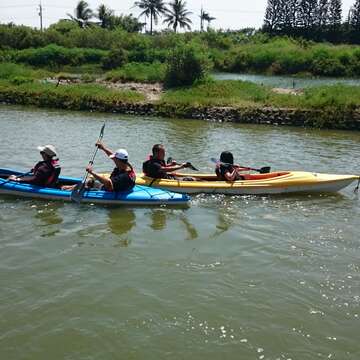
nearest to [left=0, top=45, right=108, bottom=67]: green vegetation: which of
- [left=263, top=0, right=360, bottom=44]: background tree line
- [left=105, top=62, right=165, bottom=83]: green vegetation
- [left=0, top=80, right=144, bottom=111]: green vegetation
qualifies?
[left=105, top=62, right=165, bottom=83]: green vegetation

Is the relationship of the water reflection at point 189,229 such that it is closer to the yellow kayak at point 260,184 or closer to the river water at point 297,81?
the yellow kayak at point 260,184

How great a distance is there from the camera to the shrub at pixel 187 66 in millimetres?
25938

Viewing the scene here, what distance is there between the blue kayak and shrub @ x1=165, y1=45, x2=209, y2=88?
1765cm

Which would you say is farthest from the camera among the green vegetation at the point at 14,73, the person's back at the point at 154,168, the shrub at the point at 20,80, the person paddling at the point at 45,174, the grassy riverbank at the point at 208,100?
the green vegetation at the point at 14,73

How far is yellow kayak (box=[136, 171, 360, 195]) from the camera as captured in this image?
973 cm

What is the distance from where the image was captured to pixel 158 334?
5004mm

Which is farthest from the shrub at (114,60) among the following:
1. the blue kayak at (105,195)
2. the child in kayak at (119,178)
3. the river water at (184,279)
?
the child in kayak at (119,178)

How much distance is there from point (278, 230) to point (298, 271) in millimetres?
1614

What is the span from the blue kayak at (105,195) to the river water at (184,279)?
164mm

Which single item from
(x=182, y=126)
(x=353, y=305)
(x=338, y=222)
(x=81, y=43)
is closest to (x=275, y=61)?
(x=81, y=43)

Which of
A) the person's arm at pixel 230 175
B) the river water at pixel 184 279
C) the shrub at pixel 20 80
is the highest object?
the shrub at pixel 20 80

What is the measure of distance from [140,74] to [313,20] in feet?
139

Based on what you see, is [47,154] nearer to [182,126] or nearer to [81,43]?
[182,126]

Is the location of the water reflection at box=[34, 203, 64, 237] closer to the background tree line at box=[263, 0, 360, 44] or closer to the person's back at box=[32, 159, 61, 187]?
the person's back at box=[32, 159, 61, 187]
